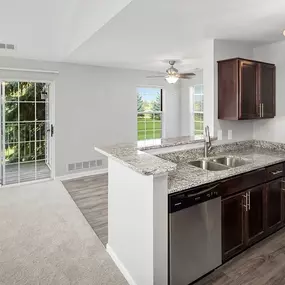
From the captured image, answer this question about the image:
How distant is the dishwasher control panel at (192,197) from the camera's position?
5.93ft

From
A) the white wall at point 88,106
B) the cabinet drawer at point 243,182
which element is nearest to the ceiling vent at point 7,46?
the white wall at point 88,106

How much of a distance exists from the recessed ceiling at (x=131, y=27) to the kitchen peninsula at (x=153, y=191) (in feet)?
4.33

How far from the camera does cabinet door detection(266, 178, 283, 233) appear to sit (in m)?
2.65

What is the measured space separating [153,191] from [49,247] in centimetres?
165

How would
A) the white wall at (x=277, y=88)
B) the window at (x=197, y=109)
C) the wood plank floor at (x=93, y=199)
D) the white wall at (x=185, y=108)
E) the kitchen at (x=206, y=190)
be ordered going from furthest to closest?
the white wall at (x=185, y=108) → the window at (x=197, y=109) → the white wall at (x=277, y=88) → the wood plank floor at (x=93, y=199) → the kitchen at (x=206, y=190)

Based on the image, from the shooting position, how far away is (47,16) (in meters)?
3.41

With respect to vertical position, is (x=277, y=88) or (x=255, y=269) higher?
(x=277, y=88)

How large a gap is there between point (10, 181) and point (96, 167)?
68.6 inches

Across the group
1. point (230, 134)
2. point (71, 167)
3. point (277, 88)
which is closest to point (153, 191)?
point (230, 134)

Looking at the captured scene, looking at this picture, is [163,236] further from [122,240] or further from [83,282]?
[83,282]

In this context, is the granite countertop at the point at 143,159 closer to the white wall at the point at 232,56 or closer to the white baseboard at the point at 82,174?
the white wall at the point at 232,56

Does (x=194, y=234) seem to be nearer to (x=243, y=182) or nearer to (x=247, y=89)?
(x=243, y=182)

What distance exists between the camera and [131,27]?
2684 millimetres

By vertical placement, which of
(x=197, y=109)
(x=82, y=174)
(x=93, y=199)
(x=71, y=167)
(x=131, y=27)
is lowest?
(x=93, y=199)
